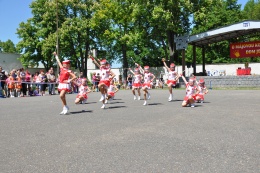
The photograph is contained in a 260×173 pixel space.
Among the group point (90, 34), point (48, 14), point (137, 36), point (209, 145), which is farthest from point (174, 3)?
point (209, 145)

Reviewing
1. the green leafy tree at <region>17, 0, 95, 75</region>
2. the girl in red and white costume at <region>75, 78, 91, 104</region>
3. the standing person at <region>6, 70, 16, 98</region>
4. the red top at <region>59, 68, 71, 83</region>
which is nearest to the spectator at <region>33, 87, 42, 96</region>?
the standing person at <region>6, 70, 16, 98</region>

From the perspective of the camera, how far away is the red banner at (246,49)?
36.3m

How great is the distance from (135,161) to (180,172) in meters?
0.98

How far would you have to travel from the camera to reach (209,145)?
267 inches

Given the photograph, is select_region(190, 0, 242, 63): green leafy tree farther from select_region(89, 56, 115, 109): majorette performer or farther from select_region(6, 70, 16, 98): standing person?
select_region(89, 56, 115, 109): majorette performer

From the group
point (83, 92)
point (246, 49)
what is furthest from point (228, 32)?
point (83, 92)

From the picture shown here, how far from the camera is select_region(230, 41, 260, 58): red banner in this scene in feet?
119

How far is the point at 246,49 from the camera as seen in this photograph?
122 feet

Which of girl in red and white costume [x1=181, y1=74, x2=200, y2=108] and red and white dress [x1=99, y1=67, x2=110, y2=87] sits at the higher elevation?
red and white dress [x1=99, y1=67, x2=110, y2=87]

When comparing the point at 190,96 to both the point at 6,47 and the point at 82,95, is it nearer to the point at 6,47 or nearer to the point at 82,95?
the point at 82,95

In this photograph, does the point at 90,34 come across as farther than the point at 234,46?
Yes

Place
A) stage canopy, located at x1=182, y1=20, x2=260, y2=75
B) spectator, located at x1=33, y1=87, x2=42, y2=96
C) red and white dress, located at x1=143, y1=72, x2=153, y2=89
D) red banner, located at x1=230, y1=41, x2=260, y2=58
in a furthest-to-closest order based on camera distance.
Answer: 1. red banner, located at x1=230, y1=41, x2=260, y2=58
2. stage canopy, located at x1=182, y1=20, x2=260, y2=75
3. spectator, located at x1=33, y1=87, x2=42, y2=96
4. red and white dress, located at x1=143, y1=72, x2=153, y2=89

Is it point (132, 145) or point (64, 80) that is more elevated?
point (64, 80)

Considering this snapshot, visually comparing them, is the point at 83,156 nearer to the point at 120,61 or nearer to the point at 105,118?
the point at 105,118
